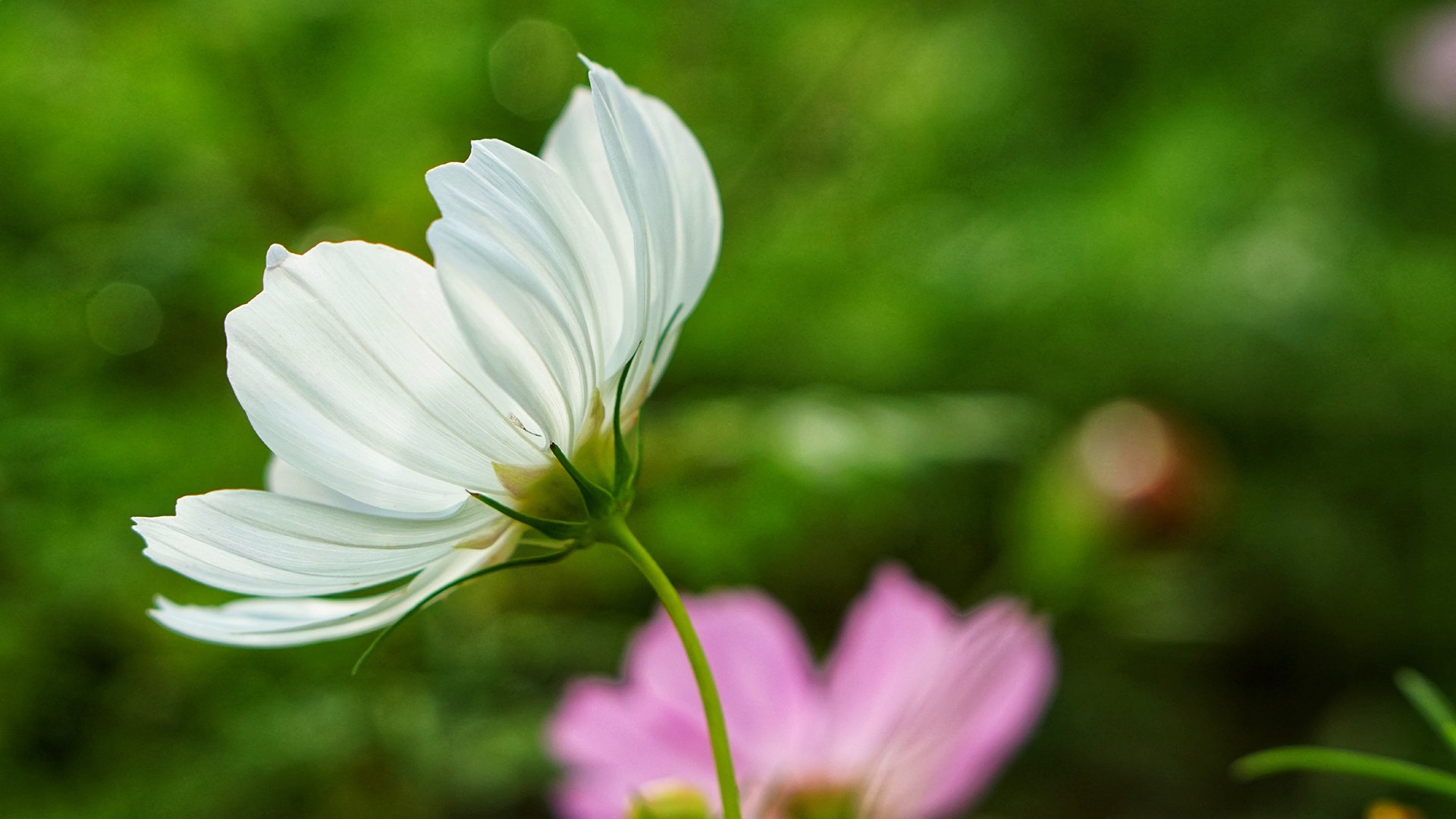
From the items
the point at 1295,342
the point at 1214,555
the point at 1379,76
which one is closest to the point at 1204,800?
the point at 1214,555

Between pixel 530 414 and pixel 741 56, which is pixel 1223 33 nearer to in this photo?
pixel 741 56

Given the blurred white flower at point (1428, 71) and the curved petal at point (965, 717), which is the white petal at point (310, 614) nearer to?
the curved petal at point (965, 717)

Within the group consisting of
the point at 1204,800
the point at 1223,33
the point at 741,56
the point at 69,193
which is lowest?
the point at 1204,800

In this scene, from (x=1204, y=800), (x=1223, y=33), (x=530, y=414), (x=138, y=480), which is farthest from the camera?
(x=1223, y=33)

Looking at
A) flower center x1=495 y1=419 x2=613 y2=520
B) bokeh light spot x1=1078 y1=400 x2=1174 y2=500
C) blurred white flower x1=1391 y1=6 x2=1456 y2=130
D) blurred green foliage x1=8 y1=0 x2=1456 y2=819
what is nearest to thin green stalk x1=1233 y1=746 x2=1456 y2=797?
flower center x1=495 y1=419 x2=613 y2=520

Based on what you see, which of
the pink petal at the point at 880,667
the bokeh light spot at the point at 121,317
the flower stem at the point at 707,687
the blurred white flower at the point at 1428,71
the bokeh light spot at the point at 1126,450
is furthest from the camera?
the blurred white flower at the point at 1428,71

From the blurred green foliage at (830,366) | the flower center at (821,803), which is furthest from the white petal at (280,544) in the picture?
the blurred green foliage at (830,366)
